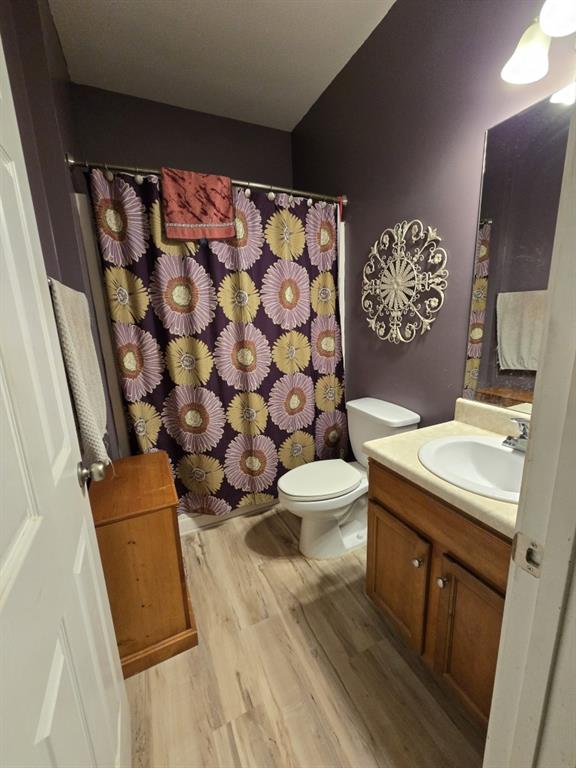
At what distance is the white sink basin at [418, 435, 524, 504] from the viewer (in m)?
1.10

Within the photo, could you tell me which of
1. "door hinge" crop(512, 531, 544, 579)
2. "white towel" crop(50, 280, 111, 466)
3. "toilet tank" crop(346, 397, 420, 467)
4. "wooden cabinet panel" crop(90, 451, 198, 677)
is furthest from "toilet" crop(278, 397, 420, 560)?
"door hinge" crop(512, 531, 544, 579)

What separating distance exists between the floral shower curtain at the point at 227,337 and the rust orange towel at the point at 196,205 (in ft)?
0.16

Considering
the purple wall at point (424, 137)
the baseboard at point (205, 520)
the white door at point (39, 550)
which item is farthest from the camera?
the baseboard at point (205, 520)

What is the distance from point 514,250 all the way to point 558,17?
0.58 meters

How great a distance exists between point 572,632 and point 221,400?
1665 mm

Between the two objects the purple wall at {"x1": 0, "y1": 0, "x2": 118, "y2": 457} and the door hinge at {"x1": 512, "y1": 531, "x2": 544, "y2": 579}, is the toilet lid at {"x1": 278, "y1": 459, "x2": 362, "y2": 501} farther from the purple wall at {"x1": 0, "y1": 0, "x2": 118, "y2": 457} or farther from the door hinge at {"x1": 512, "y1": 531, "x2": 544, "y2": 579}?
the purple wall at {"x1": 0, "y1": 0, "x2": 118, "y2": 457}

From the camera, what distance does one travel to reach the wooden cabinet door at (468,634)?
0.87 m

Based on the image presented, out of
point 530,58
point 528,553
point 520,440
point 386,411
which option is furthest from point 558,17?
point 386,411

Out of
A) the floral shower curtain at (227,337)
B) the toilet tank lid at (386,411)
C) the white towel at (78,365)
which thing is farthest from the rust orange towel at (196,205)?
the toilet tank lid at (386,411)

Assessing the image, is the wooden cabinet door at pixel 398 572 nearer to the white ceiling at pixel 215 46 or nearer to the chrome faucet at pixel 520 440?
the chrome faucet at pixel 520 440

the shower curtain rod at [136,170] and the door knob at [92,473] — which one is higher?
the shower curtain rod at [136,170]

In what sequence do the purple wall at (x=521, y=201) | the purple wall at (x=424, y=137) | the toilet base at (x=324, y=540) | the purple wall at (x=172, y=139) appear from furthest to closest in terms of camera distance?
the purple wall at (x=172, y=139)
the toilet base at (x=324, y=540)
the purple wall at (x=424, y=137)
the purple wall at (x=521, y=201)

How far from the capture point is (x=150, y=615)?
122 cm

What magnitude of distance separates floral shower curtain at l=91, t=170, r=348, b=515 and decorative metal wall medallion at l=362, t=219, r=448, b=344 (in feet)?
1.07
